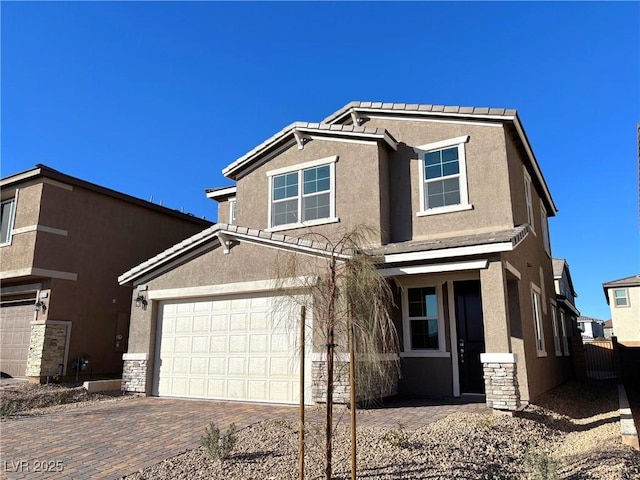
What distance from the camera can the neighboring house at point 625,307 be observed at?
3077cm

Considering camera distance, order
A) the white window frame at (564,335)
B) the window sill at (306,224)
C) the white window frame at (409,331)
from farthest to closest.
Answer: the white window frame at (564,335) → the window sill at (306,224) → the white window frame at (409,331)

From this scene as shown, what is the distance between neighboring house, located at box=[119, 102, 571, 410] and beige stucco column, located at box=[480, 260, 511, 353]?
0.03 metres

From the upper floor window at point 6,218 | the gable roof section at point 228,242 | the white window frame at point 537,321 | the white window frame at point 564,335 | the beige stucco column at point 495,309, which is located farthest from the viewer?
the white window frame at point 564,335

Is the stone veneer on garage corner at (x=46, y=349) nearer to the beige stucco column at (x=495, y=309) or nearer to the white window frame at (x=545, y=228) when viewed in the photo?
the beige stucco column at (x=495, y=309)

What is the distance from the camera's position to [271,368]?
442 inches

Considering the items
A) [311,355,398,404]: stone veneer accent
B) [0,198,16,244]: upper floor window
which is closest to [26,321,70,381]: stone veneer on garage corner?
[0,198,16,244]: upper floor window

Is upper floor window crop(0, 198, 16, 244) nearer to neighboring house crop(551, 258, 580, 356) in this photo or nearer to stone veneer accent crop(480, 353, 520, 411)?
stone veneer accent crop(480, 353, 520, 411)

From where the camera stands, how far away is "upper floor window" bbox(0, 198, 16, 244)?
56.1 feet

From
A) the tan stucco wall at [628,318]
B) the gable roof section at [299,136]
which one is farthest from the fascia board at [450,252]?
the tan stucco wall at [628,318]

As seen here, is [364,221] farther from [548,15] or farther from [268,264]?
[548,15]

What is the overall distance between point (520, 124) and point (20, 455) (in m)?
12.7

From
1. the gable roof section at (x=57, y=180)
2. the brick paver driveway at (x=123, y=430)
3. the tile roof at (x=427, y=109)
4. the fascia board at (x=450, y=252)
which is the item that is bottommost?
the brick paver driveway at (x=123, y=430)

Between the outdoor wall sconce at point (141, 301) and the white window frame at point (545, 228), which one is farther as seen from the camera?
the white window frame at point (545, 228)

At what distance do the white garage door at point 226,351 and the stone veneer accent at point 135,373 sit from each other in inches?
12.5
